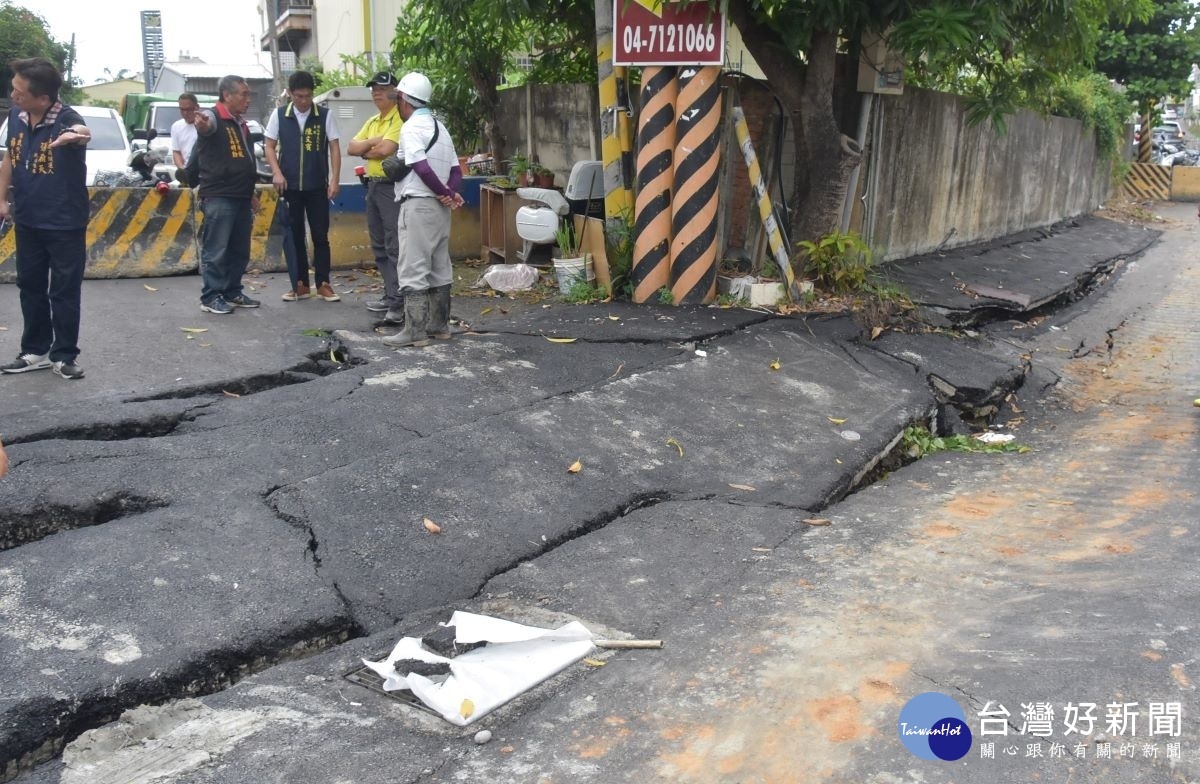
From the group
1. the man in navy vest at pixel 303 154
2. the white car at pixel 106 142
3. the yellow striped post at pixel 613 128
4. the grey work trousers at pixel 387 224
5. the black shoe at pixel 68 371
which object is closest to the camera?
the black shoe at pixel 68 371

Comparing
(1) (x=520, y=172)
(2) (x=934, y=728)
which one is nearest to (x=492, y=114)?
(1) (x=520, y=172)

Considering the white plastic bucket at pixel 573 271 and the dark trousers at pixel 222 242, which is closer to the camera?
the dark trousers at pixel 222 242

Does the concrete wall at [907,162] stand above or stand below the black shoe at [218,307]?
above

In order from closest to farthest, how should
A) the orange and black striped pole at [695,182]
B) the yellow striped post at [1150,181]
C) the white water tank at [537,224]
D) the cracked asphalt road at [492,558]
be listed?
the cracked asphalt road at [492,558], the orange and black striped pole at [695,182], the white water tank at [537,224], the yellow striped post at [1150,181]

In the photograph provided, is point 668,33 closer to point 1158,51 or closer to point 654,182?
point 654,182

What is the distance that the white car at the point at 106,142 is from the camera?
14.9 m

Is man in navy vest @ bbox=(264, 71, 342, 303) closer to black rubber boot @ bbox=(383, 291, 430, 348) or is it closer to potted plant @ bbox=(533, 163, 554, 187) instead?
black rubber boot @ bbox=(383, 291, 430, 348)

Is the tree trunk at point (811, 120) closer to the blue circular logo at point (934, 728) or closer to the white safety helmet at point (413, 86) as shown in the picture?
the white safety helmet at point (413, 86)

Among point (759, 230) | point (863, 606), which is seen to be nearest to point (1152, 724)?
point (863, 606)

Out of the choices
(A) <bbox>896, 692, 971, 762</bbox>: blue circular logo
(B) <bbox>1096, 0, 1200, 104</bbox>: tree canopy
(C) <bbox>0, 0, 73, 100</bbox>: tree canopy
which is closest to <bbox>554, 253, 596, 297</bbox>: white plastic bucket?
(A) <bbox>896, 692, 971, 762</bbox>: blue circular logo

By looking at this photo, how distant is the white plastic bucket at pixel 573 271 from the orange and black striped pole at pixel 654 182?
0.47 meters

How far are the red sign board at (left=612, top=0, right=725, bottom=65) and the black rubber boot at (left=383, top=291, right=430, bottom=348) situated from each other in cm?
277

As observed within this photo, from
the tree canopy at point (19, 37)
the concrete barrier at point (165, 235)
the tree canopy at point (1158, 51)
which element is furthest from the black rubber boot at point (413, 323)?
the tree canopy at point (19, 37)

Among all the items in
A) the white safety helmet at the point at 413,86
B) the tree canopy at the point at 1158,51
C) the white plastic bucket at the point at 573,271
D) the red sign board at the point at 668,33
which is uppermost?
the tree canopy at the point at 1158,51
